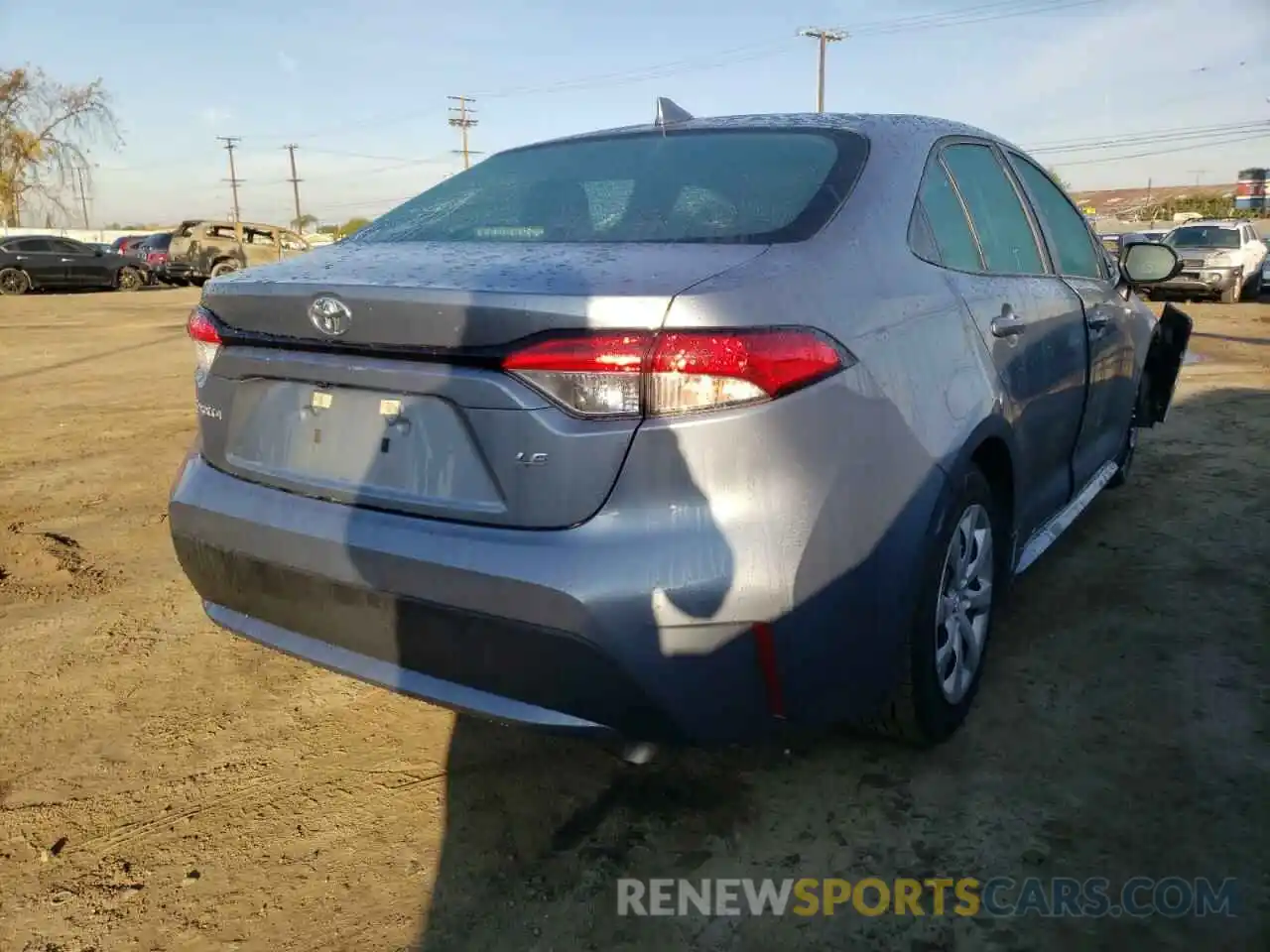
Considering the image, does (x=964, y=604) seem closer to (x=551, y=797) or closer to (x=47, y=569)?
(x=551, y=797)

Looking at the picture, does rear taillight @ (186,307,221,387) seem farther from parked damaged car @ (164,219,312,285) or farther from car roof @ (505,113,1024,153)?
parked damaged car @ (164,219,312,285)

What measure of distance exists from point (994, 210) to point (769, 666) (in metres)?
1.86

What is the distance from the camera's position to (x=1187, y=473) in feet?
17.3

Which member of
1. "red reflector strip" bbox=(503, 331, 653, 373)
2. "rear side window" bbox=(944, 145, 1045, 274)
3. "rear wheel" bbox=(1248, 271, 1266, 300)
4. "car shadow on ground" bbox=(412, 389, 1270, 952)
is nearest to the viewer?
"red reflector strip" bbox=(503, 331, 653, 373)

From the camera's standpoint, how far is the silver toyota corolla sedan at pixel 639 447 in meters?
1.80

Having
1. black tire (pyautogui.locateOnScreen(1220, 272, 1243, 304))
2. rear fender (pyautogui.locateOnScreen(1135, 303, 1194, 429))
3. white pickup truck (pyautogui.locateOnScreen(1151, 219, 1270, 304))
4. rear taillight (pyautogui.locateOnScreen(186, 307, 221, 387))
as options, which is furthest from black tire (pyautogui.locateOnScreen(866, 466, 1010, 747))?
black tire (pyautogui.locateOnScreen(1220, 272, 1243, 304))

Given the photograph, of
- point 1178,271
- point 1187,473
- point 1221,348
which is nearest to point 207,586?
point 1178,271

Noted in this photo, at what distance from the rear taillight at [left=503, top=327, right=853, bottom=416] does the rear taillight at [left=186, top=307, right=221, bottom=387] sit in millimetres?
903

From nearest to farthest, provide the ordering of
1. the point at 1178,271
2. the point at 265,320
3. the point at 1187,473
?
1. the point at 265,320
2. the point at 1178,271
3. the point at 1187,473

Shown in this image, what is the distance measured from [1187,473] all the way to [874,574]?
4.08 metres

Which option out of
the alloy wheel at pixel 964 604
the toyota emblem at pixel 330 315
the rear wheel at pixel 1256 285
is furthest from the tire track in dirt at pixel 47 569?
the rear wheel at pixel 1256 285

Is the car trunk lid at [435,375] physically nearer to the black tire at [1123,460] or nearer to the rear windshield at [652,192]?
the rear windshield at [652,192]

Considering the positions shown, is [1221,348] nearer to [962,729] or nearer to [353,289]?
[962,729]

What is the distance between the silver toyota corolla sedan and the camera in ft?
5.92
